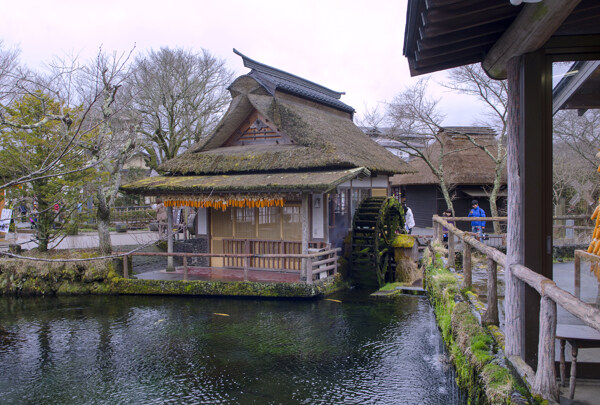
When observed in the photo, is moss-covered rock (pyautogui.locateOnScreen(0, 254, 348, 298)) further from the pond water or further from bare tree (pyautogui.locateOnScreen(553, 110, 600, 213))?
bare tree (pyautogui.locateOnScreen(553, 110, 600, 213))

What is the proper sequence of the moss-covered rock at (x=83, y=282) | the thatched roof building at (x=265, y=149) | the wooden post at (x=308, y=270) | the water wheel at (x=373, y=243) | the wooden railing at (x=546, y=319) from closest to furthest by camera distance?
the wooden railing at (x=546, y=319)
the wooden post at (x=308, y=270)
the moss-covered rock at (x=83, y=282)
the thatched roof building at (x=265, y=149)
the water wheel at (x=373, y=243)

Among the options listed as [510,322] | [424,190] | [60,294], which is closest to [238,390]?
[510,322]

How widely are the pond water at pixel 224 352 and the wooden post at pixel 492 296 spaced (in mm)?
1323

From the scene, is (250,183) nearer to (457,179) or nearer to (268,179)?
(268,179)

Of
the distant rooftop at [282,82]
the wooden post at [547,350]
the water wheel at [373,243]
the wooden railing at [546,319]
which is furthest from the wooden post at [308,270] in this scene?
the wooden post at [547,350]

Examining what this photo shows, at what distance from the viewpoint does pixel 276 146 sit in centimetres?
1467

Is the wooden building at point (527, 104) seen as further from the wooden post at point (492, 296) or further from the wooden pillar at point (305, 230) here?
the wooden pillar at point (305, 230)

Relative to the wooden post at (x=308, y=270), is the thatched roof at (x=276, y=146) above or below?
above

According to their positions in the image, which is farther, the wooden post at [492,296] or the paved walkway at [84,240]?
the paved walkway at [84,240]

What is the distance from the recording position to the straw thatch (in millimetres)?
13367

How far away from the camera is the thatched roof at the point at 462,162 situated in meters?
21.9

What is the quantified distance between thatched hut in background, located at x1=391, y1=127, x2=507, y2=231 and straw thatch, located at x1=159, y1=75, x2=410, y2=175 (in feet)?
23.3

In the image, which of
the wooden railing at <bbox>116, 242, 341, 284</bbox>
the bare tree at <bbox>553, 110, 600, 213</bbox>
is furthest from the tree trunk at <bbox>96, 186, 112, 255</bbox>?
the bare tree at <bbox>553, 110, 600, 213</bbox>

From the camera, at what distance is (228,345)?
8.62 m
